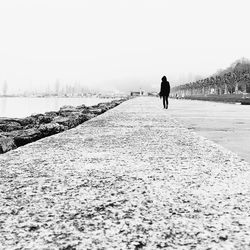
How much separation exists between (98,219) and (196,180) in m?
0.90

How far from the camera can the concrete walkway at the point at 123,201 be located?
127 cm

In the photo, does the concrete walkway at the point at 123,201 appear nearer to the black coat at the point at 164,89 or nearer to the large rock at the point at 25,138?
the large rock at the point at 25,138

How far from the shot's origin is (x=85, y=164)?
262 centimetres

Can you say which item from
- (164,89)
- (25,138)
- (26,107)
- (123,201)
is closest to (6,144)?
(25,138)

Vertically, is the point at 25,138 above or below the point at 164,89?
below

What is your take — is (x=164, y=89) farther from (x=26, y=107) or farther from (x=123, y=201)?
(x=26, y=107)

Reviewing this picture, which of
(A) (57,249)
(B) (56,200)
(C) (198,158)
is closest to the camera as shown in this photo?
(A) (57,249)

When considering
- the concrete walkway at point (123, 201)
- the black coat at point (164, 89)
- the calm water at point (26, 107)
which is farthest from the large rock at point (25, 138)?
the calm water at point (26, 107)

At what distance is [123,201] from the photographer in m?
1.70

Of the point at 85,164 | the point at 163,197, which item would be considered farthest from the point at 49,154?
the point at 163,197

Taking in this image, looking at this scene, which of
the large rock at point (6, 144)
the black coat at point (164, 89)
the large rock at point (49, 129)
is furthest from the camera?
the black coat at point (164, 89)

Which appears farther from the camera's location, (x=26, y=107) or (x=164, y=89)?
A: (x=26, y=107)

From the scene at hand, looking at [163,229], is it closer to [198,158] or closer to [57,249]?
[57,249]

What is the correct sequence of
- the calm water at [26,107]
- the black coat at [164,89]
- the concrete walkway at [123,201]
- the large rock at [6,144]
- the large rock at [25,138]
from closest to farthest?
1. the concrete walkway at [123,201]
2. the large rock at [6,144]
3. the large rock at [25,138]
4. the black coat at [164,89]
5. the calm water at [26,107]
